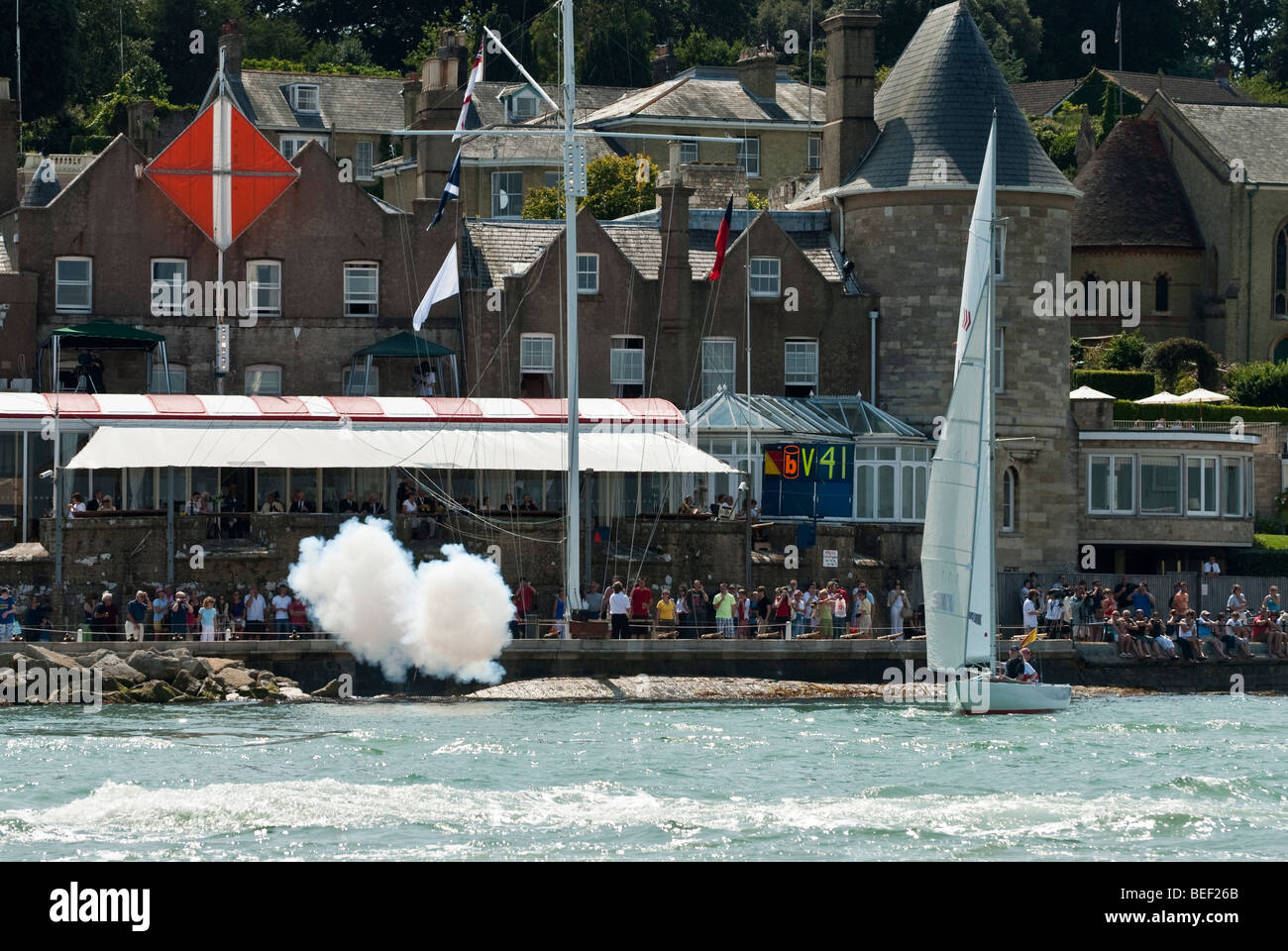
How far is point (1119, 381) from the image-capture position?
73250mm

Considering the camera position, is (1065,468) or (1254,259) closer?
(1065,468)

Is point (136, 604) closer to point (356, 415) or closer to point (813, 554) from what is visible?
point (356, 415)

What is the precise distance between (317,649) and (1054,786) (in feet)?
57.7

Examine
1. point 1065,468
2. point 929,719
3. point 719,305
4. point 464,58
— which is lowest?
point 929,719

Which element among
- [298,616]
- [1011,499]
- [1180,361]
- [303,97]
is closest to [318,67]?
[303,97]

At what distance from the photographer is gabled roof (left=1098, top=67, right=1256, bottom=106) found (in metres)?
106

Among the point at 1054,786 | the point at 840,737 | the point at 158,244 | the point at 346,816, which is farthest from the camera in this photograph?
the point at 158,244

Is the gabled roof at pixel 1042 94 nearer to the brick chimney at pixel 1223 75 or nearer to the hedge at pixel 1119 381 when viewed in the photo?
the brick chimney at pixel 1223 75

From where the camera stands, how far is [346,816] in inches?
1139

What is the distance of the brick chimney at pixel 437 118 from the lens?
62406 millimetres

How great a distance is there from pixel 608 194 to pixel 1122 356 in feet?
58.8

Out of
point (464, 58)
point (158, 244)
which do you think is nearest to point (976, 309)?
point (158, 244)

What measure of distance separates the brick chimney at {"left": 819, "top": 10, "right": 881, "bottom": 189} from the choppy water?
23.5m

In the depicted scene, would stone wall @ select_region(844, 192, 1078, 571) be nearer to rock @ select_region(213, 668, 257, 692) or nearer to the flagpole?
the flagpole
